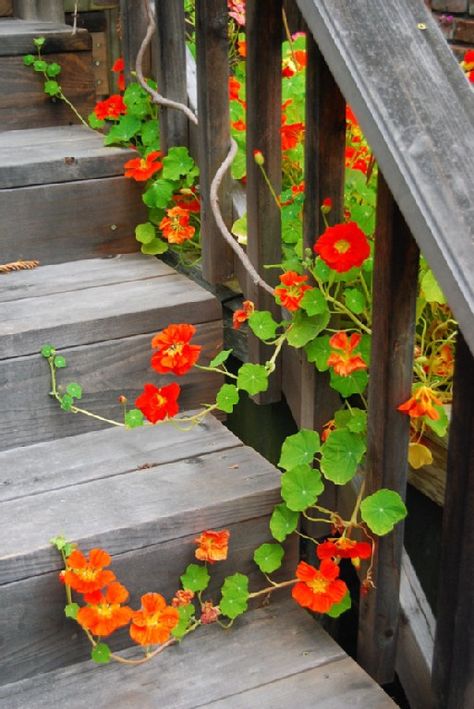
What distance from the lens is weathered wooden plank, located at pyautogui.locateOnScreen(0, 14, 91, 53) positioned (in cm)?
220

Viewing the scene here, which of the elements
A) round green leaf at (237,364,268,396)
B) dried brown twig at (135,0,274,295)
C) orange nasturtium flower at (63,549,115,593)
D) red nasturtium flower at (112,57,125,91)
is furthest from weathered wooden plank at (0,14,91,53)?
orange nasturtium flower at (63,549,115,593)

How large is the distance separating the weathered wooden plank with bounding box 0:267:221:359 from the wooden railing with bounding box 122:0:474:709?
18 cm

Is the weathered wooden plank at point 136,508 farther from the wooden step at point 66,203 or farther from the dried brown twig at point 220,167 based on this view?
the wooden step at point 66,203

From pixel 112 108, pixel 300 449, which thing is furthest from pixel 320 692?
pixel 112 108

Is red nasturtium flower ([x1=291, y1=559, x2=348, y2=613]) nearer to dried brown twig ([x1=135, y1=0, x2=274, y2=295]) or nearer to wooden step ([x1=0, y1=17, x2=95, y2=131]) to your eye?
dried brown twig ([x1=135, y1=0, x2=274, y2=295])

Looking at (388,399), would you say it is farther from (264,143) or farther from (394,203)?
(264,143)

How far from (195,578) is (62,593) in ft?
0.66

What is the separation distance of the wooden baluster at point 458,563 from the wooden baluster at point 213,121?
2.54 feet

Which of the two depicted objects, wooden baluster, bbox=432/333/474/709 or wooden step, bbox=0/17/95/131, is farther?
wooden step, bbox=0/17/95/131

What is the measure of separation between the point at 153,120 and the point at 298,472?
39.9 inches

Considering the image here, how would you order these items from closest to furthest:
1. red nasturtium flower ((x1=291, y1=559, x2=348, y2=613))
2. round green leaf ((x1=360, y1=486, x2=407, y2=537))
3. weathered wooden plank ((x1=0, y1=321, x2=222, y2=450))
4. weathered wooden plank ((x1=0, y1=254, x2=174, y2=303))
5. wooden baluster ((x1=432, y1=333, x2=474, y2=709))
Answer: wooden baluster ((x1=432, y1=333, x2=474, y2=709)) < round green leaf ((x1=360, y1=486, x2=407, y2=537)) < red nasturtium flower ((x1=291, y1=559, x2=348, y2=613)) < weathered wooden plank ((x1=0, y1=321, x2=222, y2=450)) < weathered wooden plank ((x1=0, y1=254, x2=174, y2=303))

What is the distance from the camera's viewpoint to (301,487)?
54.5 inches

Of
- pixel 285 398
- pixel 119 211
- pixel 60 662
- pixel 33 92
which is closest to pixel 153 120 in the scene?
pixel 119 211

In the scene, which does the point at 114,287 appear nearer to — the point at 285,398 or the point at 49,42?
the point at 285,398
